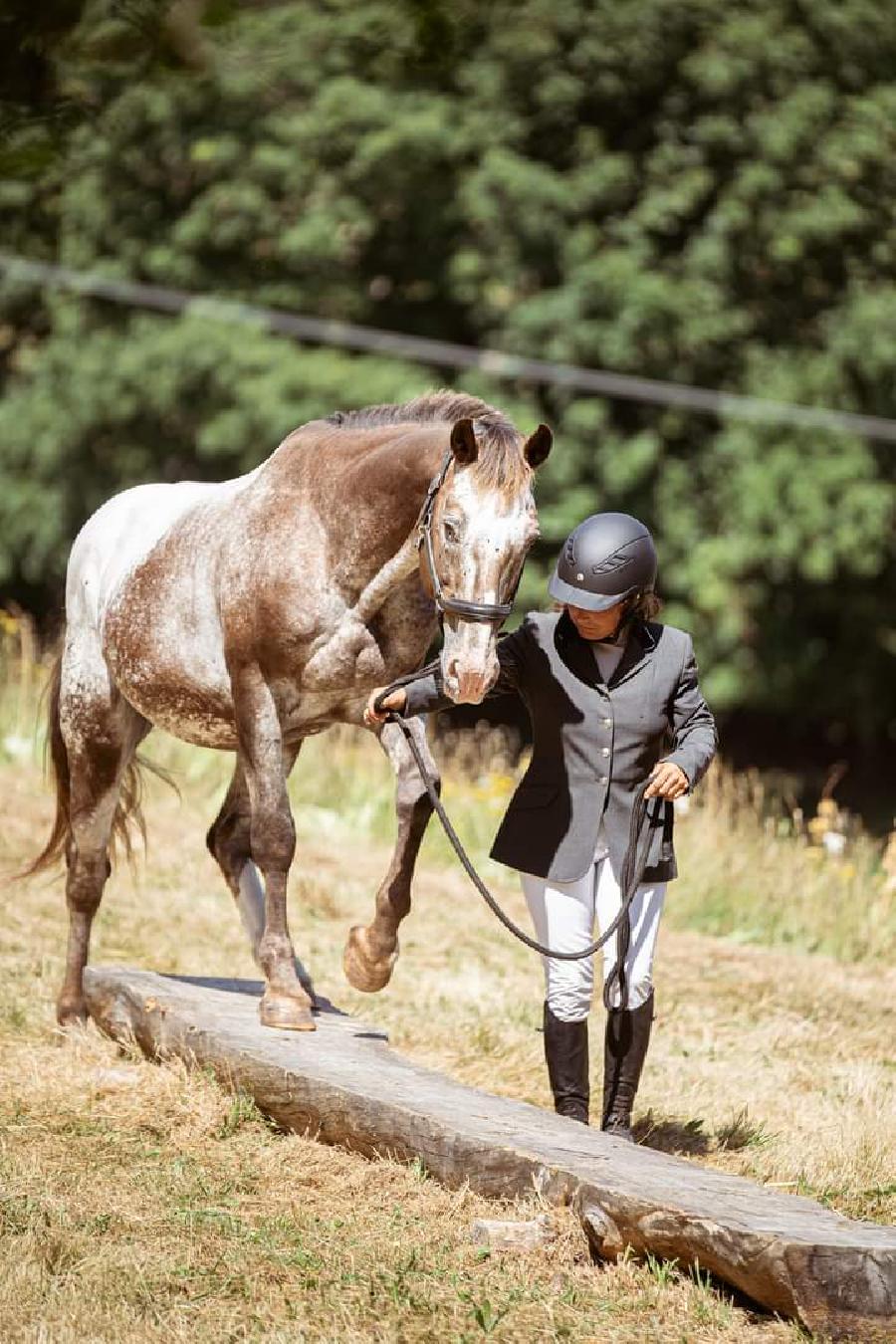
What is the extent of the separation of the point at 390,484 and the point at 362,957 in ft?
5.30

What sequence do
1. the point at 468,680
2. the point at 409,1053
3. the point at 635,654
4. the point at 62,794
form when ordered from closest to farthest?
the point at 468,680
the point at 635,654
the point at 409,1053
the point at 62,794

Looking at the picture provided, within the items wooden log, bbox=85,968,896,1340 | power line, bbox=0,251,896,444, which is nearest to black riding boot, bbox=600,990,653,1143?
wooden log, bbox=85,968,896,1340

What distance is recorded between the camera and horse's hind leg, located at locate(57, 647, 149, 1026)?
23.9ft

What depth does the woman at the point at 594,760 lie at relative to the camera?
558 centimetres

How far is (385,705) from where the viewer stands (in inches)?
224

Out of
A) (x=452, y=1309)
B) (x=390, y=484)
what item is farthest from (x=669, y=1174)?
(x=390, y=484)

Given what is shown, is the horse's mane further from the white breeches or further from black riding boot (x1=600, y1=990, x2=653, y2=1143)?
black riding boot (x1=600, y1=990, x2=653, y2=1143)

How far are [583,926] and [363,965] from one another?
34.2 inches

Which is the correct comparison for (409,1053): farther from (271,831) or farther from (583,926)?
(583,926)

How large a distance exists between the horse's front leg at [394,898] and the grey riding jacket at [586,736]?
0.48m

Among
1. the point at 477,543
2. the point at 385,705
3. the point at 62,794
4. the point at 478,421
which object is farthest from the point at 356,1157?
the point at 62,794

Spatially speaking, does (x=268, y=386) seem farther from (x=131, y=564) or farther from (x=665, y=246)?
(x=131, y=564)

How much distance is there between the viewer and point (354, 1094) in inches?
216

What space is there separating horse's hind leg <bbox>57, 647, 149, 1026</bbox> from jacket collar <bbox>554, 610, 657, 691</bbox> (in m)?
2.28
